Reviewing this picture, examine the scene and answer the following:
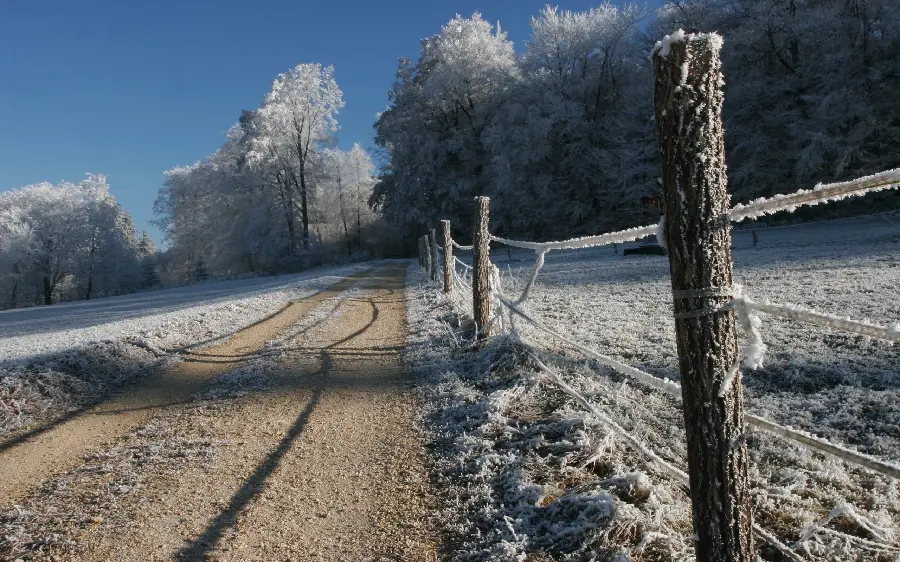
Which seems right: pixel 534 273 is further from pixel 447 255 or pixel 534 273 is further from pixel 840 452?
pixel 447 255

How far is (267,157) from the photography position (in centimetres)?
4006

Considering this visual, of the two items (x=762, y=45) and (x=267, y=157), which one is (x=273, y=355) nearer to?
(x=762, y=45)

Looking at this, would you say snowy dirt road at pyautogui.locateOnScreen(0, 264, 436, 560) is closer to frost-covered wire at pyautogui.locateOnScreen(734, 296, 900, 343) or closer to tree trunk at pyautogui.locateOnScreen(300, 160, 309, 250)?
frost-covered wire at pyautogui.locateOnScreen(734, 296, 900, 343)

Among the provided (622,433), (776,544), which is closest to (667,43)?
(776,544)

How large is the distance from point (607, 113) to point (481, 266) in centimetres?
3280

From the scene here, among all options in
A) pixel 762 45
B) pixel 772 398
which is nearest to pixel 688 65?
pixel 772 398

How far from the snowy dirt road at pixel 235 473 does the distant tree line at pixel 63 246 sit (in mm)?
50963

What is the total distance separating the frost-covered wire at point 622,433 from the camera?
10.4ft

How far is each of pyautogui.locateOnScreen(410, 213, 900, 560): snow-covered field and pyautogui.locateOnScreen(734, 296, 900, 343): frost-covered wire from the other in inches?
51.5

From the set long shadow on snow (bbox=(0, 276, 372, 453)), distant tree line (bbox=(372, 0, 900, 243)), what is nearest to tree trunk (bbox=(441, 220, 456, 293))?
long shadow on snow (bbox=(0, 276, 372, 453))

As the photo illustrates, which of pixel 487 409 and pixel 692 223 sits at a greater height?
pixel 692 223

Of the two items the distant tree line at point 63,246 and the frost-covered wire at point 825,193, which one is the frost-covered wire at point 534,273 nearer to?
the frost-covered wire at point 825,193

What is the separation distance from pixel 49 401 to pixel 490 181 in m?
35.0

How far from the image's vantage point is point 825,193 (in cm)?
196
